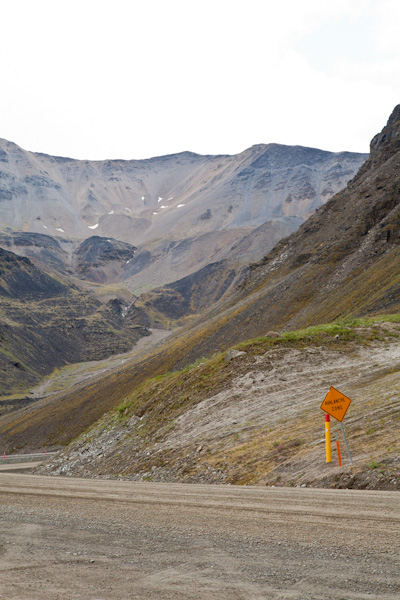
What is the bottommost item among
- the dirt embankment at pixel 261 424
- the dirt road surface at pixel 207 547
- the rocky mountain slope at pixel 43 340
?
the rocky mountain slope at pixel 43 340

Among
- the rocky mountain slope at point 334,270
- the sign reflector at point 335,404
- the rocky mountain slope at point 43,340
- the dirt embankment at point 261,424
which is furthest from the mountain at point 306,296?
the rocky mountain slope at point 43,340

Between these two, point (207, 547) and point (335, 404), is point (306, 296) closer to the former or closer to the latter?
point (335, 404)

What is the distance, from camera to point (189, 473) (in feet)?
58.9

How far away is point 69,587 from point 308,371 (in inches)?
713

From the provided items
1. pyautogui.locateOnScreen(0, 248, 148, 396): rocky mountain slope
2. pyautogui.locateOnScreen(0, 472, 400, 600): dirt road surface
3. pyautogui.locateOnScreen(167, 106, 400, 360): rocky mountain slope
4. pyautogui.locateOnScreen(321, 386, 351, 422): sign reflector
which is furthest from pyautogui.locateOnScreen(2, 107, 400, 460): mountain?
pyautogui.locateOnScreen(0, 248, 148, 396): rocky mountain slope

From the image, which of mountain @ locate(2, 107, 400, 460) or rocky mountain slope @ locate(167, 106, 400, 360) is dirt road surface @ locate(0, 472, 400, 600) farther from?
mountain @ locate(2, 107, 400, 460)

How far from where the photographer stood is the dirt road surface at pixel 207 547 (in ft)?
20.8

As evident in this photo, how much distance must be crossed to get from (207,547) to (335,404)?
25.7 feet

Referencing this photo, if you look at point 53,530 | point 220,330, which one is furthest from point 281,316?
Result: point 53,530

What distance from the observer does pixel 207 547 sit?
7863 millimetres

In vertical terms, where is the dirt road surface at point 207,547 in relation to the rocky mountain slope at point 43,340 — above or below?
above

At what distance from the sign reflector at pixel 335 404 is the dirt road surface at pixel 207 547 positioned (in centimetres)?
345

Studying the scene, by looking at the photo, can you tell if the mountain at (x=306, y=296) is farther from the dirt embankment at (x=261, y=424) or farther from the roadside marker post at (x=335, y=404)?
the roadside marker post at (x=335, y=404)

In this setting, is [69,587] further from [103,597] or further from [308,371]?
[308,371]
